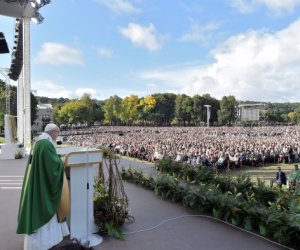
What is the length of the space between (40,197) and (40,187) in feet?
0.43

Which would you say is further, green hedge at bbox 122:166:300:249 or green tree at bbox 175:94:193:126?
green tree at bbox 175:94:193:126

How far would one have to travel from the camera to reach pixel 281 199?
6191mm

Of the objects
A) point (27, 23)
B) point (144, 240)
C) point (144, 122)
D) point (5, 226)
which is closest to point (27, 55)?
point (27, 23)

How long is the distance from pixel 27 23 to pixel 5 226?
16.6 metres

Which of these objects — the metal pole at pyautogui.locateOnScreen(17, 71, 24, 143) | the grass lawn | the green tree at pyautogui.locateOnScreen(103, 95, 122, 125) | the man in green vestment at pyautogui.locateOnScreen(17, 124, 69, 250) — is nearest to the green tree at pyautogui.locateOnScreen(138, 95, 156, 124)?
the green tree at pyautogui.locateOnScreen(103, 95, 122, 125)

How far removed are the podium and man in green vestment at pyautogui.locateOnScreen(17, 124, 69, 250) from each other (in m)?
0.35

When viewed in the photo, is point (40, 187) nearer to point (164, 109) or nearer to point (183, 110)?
point (183, 110)

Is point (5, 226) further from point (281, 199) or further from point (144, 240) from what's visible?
point (281, 199)

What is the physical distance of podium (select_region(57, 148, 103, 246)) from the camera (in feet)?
16.0

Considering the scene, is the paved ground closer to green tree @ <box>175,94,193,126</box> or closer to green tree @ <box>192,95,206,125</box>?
green tree @ <box>192,95,206,125</box>

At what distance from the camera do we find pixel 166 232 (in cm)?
567

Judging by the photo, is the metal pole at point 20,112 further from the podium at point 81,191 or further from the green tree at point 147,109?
the green tree at point 147,109

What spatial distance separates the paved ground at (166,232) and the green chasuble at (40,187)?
2.85 ft

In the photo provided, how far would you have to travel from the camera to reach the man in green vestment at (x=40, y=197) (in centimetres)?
436
